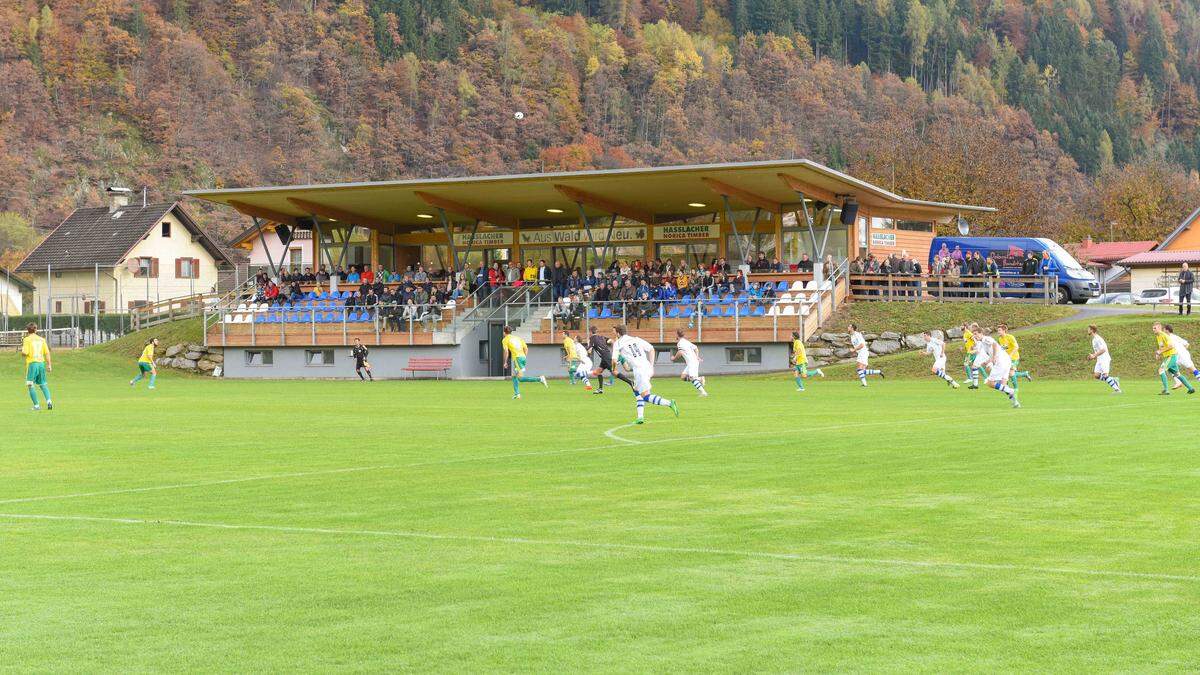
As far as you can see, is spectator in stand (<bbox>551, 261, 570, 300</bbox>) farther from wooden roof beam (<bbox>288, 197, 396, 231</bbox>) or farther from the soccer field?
the soccer field

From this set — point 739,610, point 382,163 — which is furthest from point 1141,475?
point 382,163

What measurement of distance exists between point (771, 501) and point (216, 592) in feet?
18.5

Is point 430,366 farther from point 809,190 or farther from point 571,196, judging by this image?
point 809,190

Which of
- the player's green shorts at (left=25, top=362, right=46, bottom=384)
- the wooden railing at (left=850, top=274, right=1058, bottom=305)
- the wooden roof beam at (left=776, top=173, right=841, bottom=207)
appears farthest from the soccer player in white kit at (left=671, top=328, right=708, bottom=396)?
the wooden railing at (left=850, top=274, right=1058, bottom=305)

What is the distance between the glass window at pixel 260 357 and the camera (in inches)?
2404

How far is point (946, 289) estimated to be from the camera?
184 feet

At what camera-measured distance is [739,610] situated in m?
8.61

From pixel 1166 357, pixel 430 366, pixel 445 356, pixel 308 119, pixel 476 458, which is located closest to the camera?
pixel 476 458

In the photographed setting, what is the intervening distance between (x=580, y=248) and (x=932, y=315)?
16321 millimetres

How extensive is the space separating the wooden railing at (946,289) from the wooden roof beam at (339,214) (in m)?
22.2

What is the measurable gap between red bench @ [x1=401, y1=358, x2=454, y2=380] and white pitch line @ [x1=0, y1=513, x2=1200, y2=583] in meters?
43.0

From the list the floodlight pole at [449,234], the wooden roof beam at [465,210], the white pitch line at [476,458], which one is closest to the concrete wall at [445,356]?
the wooden roof beam at [465,210]

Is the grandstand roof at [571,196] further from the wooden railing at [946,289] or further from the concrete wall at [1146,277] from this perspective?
the concrete wall at [1146,277]

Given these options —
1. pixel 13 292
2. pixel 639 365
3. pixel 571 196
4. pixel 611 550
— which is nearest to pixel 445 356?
pixel 571 196
